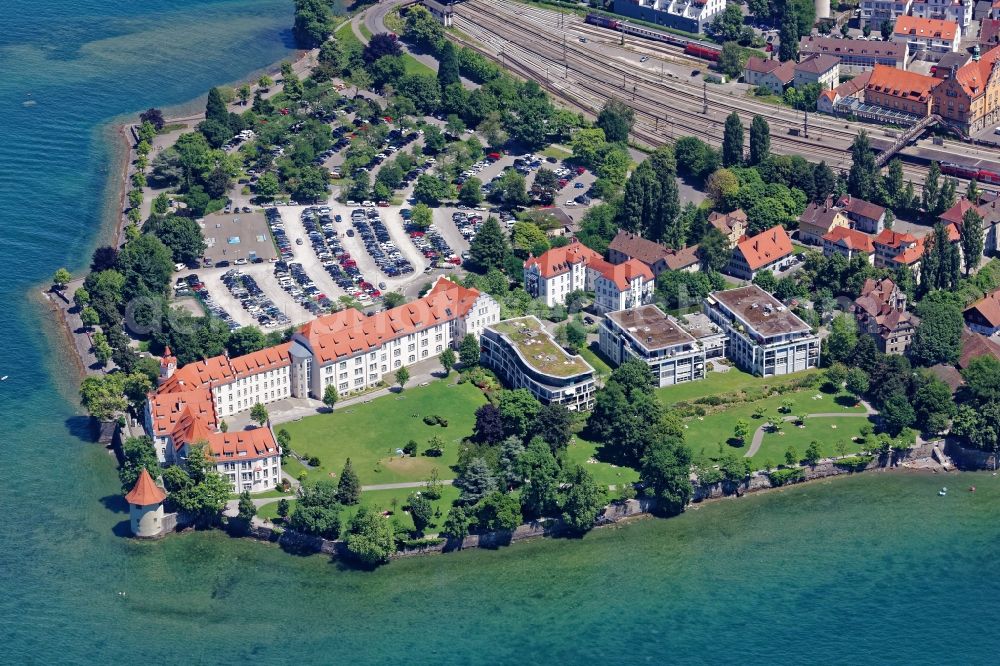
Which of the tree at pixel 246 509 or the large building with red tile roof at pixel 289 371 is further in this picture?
the large building with red tile roof at pixel 289 371

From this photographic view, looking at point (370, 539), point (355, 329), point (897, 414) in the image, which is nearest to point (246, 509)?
point (370, 539)

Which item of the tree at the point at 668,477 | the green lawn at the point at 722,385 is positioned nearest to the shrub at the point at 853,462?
the green lawn at the point at 722,385

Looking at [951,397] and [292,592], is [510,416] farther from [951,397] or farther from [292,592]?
[951,397]

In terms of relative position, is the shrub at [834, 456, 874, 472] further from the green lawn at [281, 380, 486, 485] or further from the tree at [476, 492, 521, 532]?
the green lawn at [281, 380, 486, 485]

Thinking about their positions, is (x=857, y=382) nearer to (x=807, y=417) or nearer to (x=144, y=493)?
(x=807, y=417)

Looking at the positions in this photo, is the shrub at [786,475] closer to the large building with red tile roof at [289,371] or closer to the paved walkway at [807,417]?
the paved walkway at [807,417]

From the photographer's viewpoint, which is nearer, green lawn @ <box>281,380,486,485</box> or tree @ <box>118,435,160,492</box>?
tree @ <box>118,435,160,492</box>

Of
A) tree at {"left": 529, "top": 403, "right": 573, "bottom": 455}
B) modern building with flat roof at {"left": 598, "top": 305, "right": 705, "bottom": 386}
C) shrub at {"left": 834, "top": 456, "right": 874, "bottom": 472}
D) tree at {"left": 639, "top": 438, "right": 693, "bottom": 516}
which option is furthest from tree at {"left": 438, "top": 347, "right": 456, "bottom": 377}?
shrub at {"left": 834, "top": 456, "right": 874, "bottom": 472}
